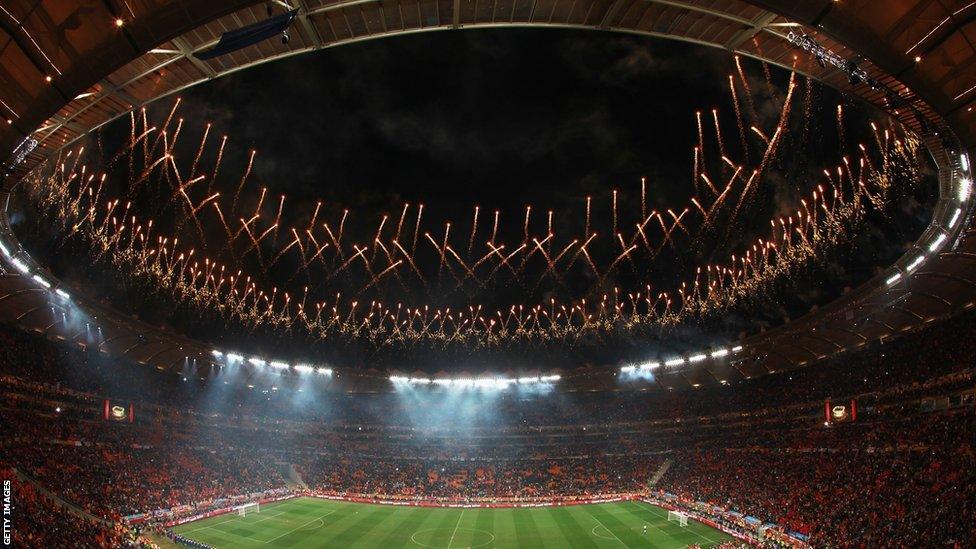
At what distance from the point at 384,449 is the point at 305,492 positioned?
15.1 meters

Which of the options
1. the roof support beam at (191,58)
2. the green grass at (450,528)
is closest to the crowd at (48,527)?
the green grass at (450,528)

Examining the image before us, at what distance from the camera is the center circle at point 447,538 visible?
1433 inches

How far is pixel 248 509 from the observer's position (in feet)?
159

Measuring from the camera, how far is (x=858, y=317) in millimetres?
42438

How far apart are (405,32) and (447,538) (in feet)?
110

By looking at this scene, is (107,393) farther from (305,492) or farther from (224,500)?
(305,492)

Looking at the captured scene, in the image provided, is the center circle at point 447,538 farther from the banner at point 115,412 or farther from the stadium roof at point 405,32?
the stadium roof at point 405,32

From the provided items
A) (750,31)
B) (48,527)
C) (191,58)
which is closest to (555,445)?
(48,527)

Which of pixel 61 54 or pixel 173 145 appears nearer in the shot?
pixel 61 54

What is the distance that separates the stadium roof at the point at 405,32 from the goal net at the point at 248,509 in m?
33.7

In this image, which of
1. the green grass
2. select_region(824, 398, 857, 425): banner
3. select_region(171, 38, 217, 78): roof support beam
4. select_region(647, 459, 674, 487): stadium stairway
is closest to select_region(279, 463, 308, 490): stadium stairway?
the green grass

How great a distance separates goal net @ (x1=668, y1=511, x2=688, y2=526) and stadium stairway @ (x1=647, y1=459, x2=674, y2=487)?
1485cm

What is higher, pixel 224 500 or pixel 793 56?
pixel 793 56

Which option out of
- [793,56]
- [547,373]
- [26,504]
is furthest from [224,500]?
[793,56]
